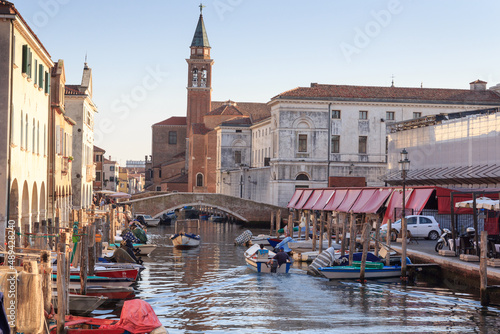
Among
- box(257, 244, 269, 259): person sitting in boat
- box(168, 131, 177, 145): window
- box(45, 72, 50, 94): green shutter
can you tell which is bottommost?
box(257, 244, 269, 259): person sitting in boat

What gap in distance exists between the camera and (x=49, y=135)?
89.7ft

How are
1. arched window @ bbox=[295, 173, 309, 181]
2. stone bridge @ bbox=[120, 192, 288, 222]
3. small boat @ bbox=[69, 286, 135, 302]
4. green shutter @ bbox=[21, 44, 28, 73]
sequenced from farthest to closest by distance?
1. stone bridge @ bbox=[120, 192, 288, 222]
2. arched window @ bbox=[295, 173, 309, 181]
3. green shutter @ bbox=[21, 44, 28, 73]
4. small boat @ bbox=[69, 286, 135, 302]

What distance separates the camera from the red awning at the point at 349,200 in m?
31.4

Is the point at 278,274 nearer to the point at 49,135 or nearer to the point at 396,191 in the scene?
the point at 396,191

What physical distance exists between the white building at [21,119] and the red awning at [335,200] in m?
13.6

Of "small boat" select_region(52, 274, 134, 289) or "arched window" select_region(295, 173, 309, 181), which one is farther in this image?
"arched window" select_region(295, 173, 309, 181)

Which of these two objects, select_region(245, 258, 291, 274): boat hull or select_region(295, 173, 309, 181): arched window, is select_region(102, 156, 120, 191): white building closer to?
select_region(295, 173, 309, 181): arched window

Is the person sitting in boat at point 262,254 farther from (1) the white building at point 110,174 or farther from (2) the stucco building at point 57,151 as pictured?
(1) the white building at point 110,174

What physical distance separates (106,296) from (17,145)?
5.94 meters

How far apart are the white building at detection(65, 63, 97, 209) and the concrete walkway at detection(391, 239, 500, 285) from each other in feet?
64.1

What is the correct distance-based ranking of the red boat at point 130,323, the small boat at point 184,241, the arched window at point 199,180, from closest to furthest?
the red boat at point 130,323 → the small boat at point 184,241 → the arched window at point 199,180

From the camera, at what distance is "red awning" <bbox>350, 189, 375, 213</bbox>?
30.1 m

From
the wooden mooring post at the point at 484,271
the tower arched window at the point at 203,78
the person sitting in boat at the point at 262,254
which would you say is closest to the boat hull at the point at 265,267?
the person sitting in boat at the point at 262,254

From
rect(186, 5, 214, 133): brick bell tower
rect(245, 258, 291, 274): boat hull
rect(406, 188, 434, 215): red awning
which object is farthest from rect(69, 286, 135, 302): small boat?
rect(186, 5, 214, 133): brick bell tower
